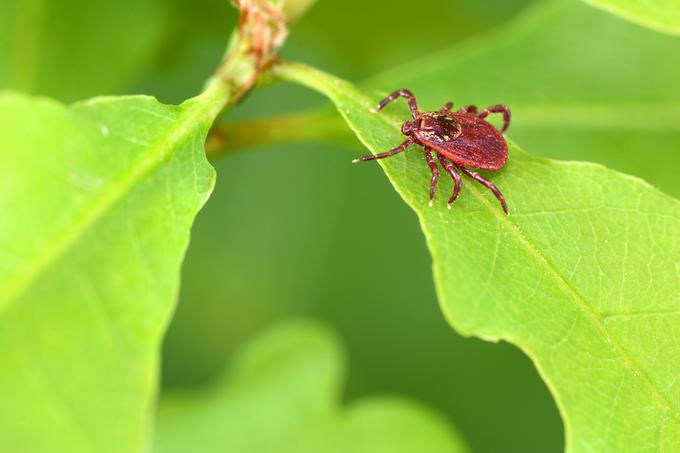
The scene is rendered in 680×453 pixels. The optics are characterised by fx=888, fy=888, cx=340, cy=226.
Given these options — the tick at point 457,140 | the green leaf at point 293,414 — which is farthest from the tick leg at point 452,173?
the green leaf at point 293,414

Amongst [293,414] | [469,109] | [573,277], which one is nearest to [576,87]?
[469,109]

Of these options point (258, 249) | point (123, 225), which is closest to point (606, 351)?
point (123, 225)

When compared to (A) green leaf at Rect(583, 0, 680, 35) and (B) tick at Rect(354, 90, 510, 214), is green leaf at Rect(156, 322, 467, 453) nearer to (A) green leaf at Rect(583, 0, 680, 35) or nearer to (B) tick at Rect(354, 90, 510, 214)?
(B) tick at Rect(354, 90, 510, 214)

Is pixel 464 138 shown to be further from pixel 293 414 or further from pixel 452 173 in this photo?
pixel 293 414

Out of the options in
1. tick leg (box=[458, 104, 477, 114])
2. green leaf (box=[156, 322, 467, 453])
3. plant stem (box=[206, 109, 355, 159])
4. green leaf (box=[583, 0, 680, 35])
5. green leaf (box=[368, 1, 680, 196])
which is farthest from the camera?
green leaf (box=[156, 322, 467, 453])

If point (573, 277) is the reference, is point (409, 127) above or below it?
above

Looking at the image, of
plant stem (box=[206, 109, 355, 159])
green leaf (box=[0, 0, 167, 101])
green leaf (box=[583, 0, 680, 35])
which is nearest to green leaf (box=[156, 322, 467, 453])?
plant stem (box=[206, 109, 355, 159])
